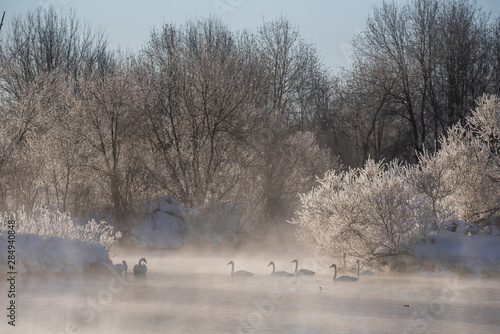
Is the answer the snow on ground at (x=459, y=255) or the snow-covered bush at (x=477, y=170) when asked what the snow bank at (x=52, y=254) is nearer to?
the snow on ground at (x=459, y=255)

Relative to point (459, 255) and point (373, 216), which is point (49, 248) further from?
point (459, 255)

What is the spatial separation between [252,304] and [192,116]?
19849 millimetres

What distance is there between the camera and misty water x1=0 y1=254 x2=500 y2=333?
12688mm

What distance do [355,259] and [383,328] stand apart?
11.2 meters

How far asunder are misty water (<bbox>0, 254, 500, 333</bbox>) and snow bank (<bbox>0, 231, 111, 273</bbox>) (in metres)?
0.38

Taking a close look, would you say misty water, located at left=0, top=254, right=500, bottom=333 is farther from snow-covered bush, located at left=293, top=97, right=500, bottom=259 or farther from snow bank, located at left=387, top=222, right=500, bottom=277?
snow-covered bush, located at left=293, top=97, right=500, bottom=259

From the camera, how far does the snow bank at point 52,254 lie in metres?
19.4

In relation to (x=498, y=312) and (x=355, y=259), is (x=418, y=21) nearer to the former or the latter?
(x=355, y=259)

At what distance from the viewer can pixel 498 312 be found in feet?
48.3

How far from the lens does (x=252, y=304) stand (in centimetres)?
1570

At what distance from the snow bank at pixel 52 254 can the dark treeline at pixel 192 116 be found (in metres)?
6.25

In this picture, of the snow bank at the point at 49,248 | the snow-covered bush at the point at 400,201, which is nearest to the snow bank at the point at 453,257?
the snow-covered bush at the point at 400,201

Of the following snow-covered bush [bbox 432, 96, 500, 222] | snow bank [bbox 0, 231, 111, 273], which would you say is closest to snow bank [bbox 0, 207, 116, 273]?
snow bank [bbox 0, 231, 111, 273]

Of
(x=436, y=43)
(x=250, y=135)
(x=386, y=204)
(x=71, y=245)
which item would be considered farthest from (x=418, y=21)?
(x=71, y=245)
